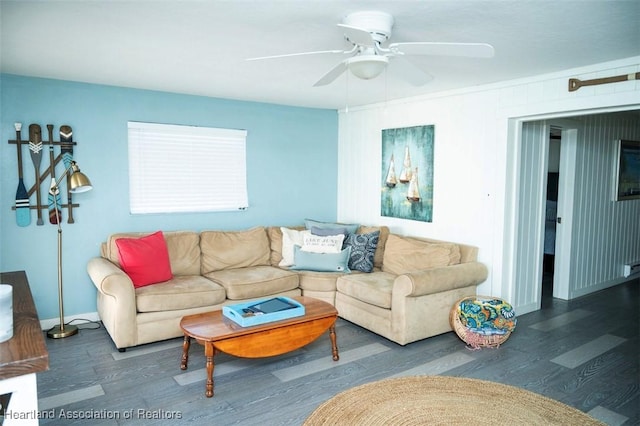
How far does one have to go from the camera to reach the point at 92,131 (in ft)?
13.8

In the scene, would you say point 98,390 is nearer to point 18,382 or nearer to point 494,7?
point 18,382

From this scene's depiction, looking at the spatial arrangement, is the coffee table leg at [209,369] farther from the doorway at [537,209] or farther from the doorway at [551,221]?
the doorway at [551,221]

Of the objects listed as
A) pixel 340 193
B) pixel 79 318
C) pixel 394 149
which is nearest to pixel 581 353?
pixel 394 149

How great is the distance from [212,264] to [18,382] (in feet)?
11.1

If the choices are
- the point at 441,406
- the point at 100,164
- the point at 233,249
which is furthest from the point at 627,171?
the point at 100,164

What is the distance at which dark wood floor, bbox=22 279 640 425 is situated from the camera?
8.87ft

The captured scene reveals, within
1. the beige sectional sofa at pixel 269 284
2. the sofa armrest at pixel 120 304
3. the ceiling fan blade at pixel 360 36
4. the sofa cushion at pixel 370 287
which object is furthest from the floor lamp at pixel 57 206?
the ceiling fan blade at pixel 360 36

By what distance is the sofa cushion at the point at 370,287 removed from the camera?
153 inches

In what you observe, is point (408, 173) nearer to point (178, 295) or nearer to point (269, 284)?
point (269, 284)

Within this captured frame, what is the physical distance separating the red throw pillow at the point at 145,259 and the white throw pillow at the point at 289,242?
1231 millimetres

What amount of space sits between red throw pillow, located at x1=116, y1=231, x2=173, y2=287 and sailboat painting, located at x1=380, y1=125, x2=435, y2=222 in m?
2.52

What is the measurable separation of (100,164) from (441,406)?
3.57m

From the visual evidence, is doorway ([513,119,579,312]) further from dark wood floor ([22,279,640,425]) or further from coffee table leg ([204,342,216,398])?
coffee table leg ([204,342,216,398])

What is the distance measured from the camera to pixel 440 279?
12.4 ft
